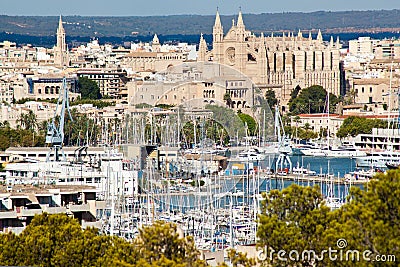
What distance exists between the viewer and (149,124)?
31203 mm

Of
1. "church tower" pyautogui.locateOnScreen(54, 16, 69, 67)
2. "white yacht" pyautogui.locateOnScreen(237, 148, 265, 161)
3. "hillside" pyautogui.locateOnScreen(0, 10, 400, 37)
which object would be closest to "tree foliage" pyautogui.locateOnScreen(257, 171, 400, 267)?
"white yacht" pyautogui.locateOnScreen(237, 148, 265, 161)

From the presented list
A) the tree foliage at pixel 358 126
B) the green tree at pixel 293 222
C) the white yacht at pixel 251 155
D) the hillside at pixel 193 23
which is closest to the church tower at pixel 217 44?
the tree foliage at pixel 358 126

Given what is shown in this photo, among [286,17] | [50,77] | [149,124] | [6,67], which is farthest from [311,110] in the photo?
[286,17]

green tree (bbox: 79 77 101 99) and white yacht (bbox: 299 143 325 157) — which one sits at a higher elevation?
green tree (bbox: 79 77 101 99)

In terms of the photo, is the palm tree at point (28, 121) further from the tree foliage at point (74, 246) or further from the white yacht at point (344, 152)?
the tree foliage at point (74, 246)

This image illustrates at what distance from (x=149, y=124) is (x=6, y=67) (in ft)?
136

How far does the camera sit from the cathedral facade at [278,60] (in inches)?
2357

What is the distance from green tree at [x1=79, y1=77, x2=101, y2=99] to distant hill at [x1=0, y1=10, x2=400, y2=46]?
9829 centimetres

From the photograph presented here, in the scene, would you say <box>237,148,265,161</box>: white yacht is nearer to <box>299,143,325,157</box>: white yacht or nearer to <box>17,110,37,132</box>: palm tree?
<box>299,143,325,157</box>: white yacht

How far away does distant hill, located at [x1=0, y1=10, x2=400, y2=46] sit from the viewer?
555 feet

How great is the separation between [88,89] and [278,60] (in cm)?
871

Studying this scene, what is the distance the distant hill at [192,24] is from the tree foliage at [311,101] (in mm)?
105982

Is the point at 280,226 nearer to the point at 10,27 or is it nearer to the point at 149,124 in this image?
the point at 149,124

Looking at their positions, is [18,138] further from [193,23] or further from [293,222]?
[193,23]
